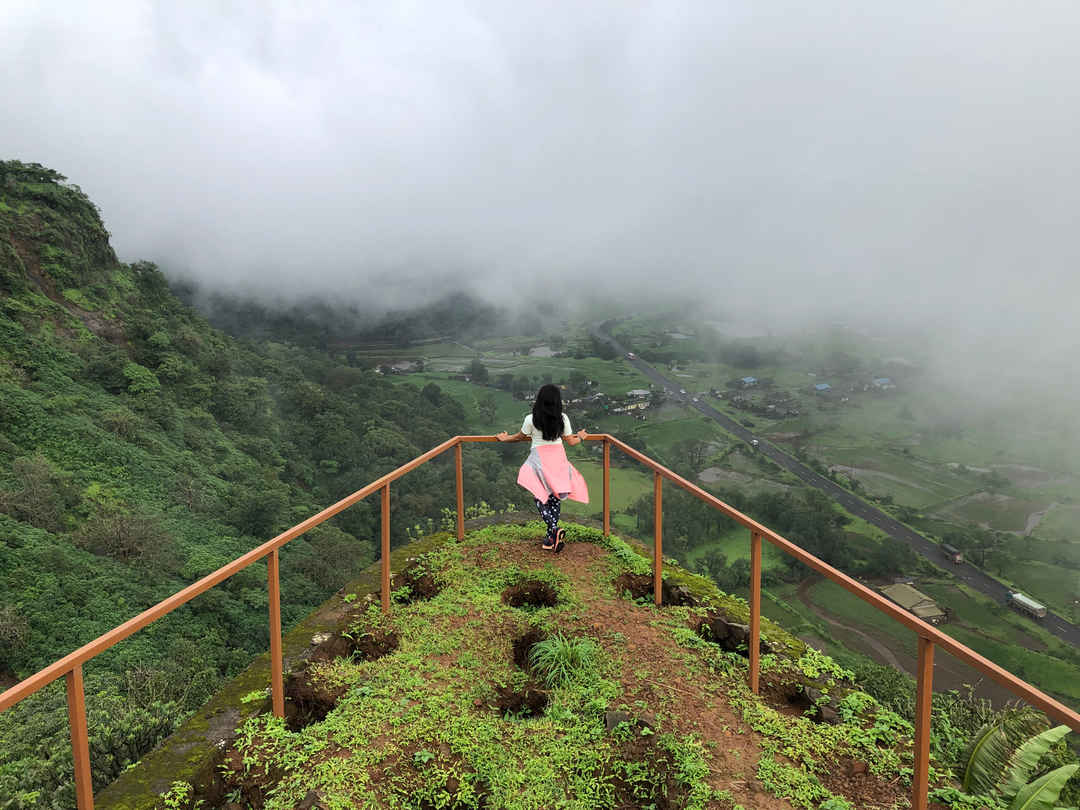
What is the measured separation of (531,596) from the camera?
4.53m

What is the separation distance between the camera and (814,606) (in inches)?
1538

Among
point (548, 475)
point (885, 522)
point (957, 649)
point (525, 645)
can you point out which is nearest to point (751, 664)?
point (957, 649)

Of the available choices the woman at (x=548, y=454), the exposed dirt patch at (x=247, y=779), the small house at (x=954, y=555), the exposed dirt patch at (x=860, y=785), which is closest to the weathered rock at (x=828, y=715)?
the exposed dirt patch at (x=860, y=785)

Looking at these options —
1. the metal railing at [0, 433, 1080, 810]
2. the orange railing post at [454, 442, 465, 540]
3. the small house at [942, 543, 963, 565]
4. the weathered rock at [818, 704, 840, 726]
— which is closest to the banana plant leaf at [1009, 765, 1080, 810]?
the metal railing at [0, 433, 1080, 810]

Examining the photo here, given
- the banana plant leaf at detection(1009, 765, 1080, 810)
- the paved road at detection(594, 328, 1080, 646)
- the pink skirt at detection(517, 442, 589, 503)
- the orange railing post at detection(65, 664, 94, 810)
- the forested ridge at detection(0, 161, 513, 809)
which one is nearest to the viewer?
the orange railing post at detection(65, 664, 94, 810)

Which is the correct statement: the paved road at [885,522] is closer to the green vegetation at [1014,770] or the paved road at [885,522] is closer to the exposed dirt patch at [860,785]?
the green vegetation at [1014,770]

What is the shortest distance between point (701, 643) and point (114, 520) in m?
27.0

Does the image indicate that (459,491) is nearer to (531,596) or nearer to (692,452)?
(531,596)

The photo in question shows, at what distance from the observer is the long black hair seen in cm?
475

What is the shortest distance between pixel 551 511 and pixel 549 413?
1029mm

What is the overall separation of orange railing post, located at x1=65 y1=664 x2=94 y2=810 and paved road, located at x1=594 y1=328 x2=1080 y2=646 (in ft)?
204

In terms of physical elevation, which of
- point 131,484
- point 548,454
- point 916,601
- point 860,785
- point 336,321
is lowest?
point 916,601

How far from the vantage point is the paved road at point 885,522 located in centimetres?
4430

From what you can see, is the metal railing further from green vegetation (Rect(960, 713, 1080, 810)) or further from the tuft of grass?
the tuft of grass
